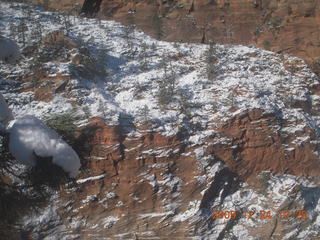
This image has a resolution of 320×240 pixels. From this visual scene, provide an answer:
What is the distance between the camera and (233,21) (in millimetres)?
15695

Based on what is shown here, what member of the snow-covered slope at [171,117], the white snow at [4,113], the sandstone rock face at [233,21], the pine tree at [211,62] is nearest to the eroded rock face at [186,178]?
the snow-covered slope at [171,117]

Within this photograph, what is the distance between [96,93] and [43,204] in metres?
7.48

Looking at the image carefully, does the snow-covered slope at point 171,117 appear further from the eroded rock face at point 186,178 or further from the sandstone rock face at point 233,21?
the sandstone rock face at point 233,21

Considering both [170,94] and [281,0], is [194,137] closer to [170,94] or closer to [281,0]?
[170,94]

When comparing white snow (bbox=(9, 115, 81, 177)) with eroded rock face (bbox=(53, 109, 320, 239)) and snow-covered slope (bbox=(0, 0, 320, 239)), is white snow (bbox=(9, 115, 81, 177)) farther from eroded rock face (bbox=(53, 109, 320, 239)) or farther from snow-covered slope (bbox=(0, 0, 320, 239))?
eroded rock face (bbox=(53, 109, 320, 239))

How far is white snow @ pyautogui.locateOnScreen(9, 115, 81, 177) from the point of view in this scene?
1717mm

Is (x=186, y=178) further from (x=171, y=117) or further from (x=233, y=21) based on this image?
(x=233, y=21)

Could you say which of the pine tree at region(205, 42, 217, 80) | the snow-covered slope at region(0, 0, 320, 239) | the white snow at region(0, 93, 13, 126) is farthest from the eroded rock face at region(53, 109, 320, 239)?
the white snow at region(0, 93, 13, 126)

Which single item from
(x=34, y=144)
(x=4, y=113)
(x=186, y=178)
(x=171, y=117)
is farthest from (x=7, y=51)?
(x=171, y=117)

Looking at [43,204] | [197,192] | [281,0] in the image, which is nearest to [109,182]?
[197,192]

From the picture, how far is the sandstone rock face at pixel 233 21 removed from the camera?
45.6 feet

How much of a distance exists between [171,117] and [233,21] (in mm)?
9456
